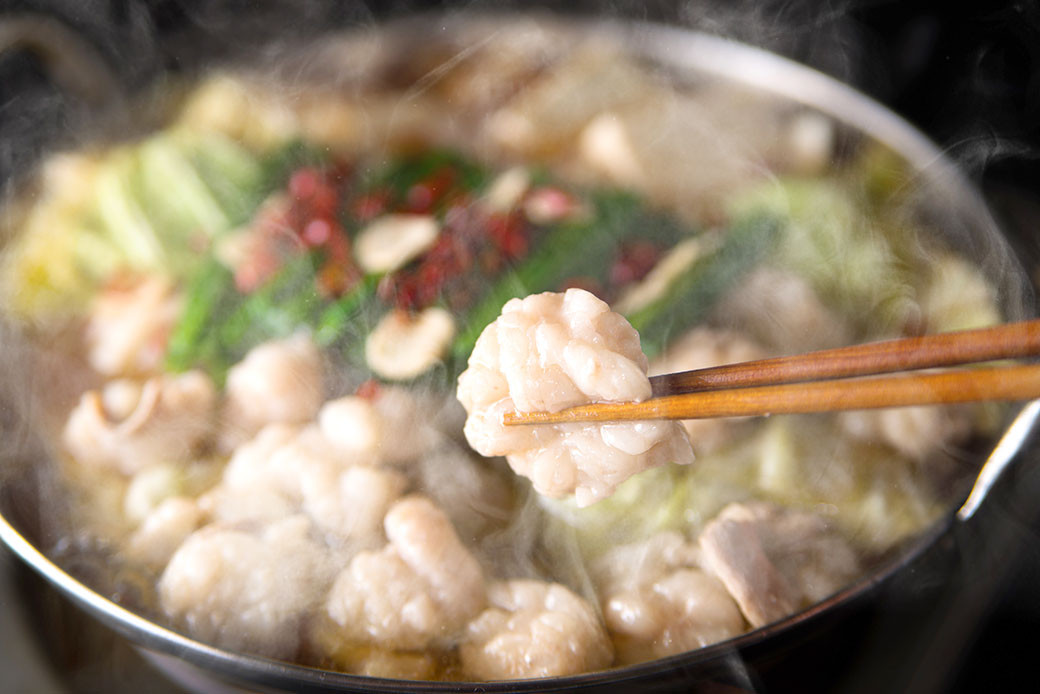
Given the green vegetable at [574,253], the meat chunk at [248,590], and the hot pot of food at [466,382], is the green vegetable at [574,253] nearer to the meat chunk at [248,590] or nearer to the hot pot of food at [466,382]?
the hot pot of food at [466,382]

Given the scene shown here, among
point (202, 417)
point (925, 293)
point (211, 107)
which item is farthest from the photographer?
point (211, 107)

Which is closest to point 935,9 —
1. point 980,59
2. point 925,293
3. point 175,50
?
point 980,59

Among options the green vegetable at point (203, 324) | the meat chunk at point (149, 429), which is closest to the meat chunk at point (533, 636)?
the meat chunk at point (149, 429)

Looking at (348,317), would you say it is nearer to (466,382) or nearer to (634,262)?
(466,382)

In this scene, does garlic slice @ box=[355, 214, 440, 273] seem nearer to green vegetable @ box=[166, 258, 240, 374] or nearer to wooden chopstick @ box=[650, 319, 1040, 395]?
green vegetable @ box=[166, 258, 240, 374]

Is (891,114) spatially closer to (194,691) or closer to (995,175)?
(995,175)

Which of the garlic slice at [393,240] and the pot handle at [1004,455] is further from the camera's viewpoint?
the garlic slice at [393,240]

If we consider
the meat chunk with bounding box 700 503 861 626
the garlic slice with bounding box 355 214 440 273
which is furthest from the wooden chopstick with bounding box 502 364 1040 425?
the garlic slice with bounding box 355 214 440 273
